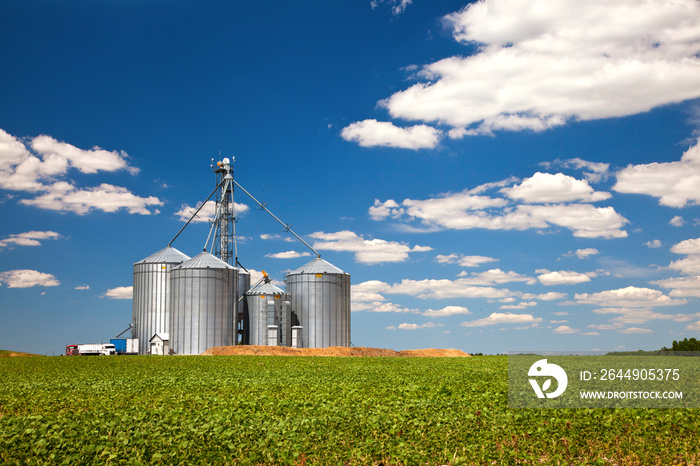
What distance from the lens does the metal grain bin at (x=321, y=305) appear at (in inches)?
2630

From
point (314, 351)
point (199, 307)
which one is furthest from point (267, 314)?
point (199, 307)

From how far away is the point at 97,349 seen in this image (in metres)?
65.7

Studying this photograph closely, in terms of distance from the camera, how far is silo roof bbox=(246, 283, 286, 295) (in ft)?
216

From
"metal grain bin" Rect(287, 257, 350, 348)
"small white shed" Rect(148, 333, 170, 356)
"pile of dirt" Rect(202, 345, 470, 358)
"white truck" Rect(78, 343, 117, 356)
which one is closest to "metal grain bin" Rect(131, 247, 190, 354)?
"small white shed" Rect(148, 333, 170, 356)

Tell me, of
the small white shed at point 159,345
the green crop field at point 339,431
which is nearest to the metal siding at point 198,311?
the small white shed at point 159,345

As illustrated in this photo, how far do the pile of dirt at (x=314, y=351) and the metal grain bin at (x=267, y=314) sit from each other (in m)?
5.14

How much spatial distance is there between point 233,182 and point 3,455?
204ft

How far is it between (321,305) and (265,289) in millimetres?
7296

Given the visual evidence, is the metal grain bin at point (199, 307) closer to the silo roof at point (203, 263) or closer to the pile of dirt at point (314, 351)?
the silo roof at point (203, 263)

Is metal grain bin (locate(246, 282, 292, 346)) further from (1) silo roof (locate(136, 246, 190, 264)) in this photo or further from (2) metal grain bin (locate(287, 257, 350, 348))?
(1) silo roof (locate(136, 246, 190, 264))

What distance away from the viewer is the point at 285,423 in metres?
13.6

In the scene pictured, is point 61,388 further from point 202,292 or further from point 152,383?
point 202,292

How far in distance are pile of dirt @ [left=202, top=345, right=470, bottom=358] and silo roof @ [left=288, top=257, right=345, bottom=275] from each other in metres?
10.2

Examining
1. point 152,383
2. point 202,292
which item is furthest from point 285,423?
point 202,292
